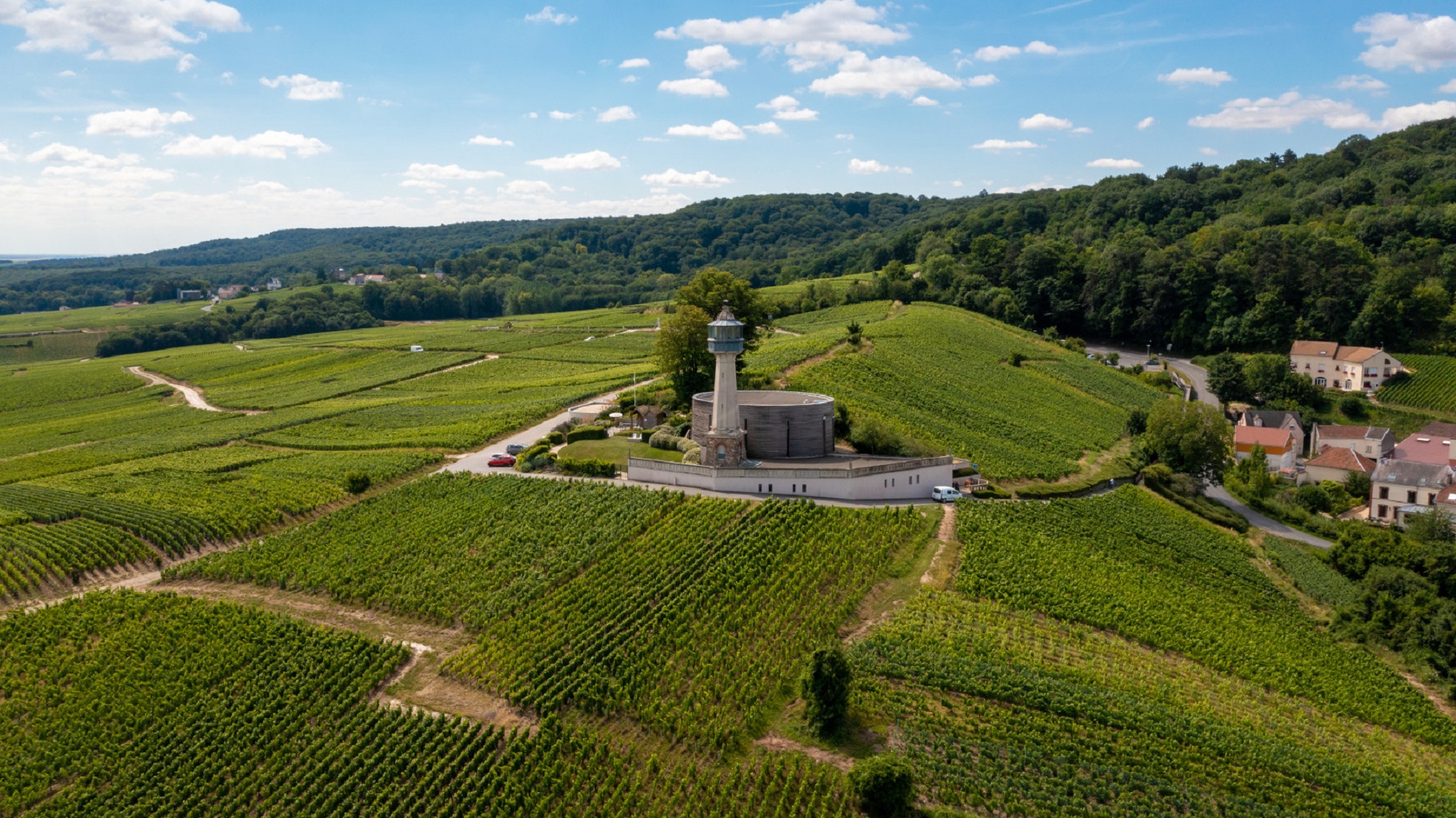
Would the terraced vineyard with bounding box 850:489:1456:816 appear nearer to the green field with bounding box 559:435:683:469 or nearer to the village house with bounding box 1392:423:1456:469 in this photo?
the green field with bounding box 559:435:683:469

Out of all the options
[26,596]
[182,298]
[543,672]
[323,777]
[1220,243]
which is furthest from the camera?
[182,298]

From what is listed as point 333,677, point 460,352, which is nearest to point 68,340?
point 460,352

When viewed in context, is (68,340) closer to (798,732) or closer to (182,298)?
(182,298)

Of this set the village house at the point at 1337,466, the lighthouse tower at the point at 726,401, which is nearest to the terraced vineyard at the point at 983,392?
the lighthouse tower at the point at 726,401

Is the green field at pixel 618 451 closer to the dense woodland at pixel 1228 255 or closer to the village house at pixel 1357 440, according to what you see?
the village house at pixel 1357 440

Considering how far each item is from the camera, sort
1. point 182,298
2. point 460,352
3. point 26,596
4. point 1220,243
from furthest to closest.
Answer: point 182,298
point 1220,243
point 460,352
point 26,596

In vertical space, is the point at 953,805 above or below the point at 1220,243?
below

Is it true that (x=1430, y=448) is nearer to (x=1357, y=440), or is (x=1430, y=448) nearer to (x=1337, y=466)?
(x=1357, y=440)
